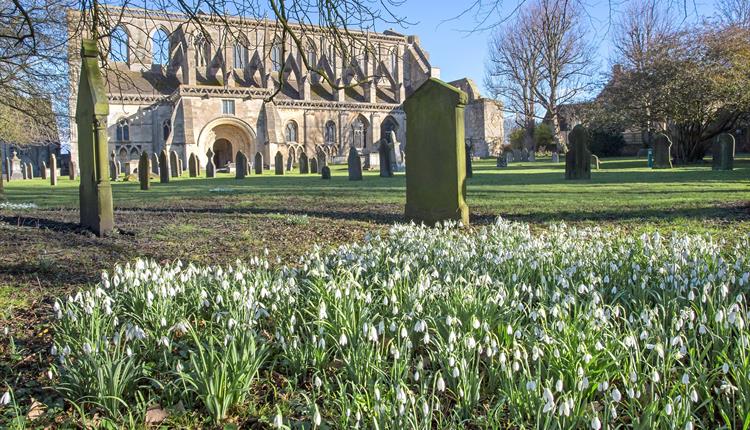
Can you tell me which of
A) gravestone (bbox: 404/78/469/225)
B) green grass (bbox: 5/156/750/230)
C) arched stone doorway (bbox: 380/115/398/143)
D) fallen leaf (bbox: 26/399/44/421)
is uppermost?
arched stone doorway (bbox: 380/115/398/143)

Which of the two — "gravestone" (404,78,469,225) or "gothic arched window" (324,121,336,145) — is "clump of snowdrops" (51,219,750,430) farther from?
"gothic arched window" (324,121,336,145)

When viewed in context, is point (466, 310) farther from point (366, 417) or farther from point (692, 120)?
point (692, 120)

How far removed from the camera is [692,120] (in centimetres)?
2831

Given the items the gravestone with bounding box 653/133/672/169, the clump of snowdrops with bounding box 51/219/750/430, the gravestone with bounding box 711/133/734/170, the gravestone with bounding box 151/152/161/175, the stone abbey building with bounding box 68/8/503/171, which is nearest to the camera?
the clump of snowdrops with bounding box 51/219/750/430

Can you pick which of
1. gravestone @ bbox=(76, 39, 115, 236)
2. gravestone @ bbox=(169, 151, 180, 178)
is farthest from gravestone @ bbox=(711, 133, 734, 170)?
gravestone @ bbox=(169, 151, 180, 178)

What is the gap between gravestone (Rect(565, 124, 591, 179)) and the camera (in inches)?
713

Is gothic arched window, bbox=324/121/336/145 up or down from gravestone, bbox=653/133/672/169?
up

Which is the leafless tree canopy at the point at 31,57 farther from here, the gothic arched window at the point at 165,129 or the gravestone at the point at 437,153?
the gothic arched window at the point at 165,129

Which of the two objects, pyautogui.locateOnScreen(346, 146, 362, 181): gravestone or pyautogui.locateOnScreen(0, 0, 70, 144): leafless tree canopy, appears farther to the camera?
pyautogui.locateOnScreen(346, 146, 362, 181): gravestone

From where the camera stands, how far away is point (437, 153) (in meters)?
8.48

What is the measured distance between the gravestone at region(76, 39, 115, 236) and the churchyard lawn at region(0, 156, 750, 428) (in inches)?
12.7

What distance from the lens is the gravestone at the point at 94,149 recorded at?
7.82m

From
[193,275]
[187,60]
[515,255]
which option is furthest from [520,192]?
[187,60]

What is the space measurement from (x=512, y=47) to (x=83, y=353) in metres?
A: 45.2
